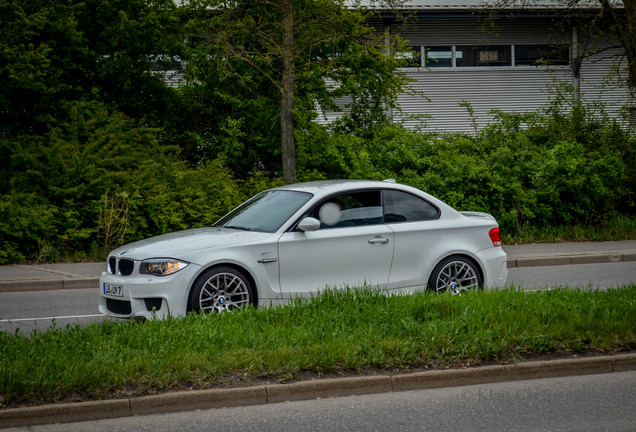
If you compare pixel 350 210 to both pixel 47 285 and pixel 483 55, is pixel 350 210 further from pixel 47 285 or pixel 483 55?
pixel 483 55

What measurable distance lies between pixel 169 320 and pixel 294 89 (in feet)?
46.0

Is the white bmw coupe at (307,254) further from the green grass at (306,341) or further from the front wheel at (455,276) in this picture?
the green grass at (306,341)

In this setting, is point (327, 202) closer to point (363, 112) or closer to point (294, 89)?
point (294, 89)

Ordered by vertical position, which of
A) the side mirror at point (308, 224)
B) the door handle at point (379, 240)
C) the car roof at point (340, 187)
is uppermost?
the car roof at point (340, 187)

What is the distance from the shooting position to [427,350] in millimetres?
6664

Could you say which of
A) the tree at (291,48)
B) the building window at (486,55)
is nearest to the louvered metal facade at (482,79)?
the building window at (486,55)

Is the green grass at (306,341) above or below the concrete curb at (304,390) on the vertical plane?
above

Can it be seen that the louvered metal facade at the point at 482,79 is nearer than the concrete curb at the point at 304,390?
No

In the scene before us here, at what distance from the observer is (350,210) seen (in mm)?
9086

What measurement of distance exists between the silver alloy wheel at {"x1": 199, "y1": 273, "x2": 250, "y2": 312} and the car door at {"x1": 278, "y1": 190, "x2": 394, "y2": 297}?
1.54 ft

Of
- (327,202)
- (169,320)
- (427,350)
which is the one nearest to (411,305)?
(427,350)

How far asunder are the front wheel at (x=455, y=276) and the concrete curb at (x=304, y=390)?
8.53ft

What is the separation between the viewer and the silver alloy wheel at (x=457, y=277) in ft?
30.3

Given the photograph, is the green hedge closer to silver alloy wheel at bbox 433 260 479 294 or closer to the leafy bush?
the leafy bush
